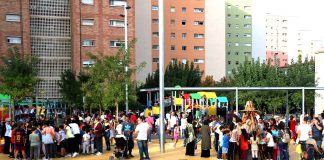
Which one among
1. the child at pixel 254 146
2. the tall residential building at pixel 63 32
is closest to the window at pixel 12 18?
the tall residential building at pixel 63 32

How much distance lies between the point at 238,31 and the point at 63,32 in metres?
48.6

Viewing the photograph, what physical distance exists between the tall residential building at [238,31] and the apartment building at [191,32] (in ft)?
30.9

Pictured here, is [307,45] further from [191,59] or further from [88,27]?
[88,27]

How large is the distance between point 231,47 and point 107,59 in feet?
231

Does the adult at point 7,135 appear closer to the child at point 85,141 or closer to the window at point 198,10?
the child at point 85,141

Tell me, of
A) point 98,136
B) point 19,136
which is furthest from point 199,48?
point 19,136

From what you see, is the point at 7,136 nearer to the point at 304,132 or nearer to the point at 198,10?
the point at 304,132

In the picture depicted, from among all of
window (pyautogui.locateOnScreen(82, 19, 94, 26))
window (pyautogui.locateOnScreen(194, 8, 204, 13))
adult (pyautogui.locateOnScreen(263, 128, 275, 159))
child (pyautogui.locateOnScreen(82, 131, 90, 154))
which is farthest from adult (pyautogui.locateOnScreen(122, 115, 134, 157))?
window (pyautogui.locateOnScreen(194, 8, 204, 13))

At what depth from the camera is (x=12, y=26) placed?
179 feet

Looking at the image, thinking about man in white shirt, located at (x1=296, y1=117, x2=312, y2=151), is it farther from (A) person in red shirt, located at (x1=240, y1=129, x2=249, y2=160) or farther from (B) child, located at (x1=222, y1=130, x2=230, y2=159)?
(B) child, located at (x1=222, y1=130, x2=230, y2=159)

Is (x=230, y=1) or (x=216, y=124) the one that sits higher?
(x=230, y=1)

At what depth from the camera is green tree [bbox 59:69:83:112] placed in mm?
47719

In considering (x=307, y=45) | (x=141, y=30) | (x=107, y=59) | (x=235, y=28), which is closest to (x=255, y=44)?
(x=235, y=28)

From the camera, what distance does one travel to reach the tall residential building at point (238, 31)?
9662cm
